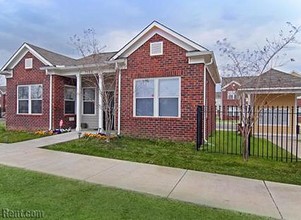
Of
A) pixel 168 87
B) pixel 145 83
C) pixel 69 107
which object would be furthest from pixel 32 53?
pixel 168 87

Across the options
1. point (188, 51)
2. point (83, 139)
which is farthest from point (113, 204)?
point (188, 51)

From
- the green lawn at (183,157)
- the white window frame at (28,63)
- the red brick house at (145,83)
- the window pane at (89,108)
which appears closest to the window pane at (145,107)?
the red brick house at (145,83)

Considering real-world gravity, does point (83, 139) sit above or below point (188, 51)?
below

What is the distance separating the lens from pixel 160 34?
1155 centimetres

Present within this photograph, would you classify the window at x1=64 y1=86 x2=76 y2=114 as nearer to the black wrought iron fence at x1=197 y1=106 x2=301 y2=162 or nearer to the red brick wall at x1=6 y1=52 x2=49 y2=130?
the red brick wall at x1=6 y1=52 x2=49 y2=130

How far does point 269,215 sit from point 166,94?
7979mm

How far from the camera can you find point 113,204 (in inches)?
169

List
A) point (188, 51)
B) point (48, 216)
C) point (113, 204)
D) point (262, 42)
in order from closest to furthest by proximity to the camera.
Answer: point (48, 216) < point (113, 204) < point (262, 42) < point (188, 51)

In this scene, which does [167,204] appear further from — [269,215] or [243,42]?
[243,42]

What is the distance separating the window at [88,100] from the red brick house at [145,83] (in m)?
1.03

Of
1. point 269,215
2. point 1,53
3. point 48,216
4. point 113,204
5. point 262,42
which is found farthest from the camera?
point 1,53

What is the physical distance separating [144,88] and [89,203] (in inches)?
322

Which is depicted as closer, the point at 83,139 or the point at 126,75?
the point at 83,139

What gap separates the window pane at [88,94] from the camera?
16.0 meters
